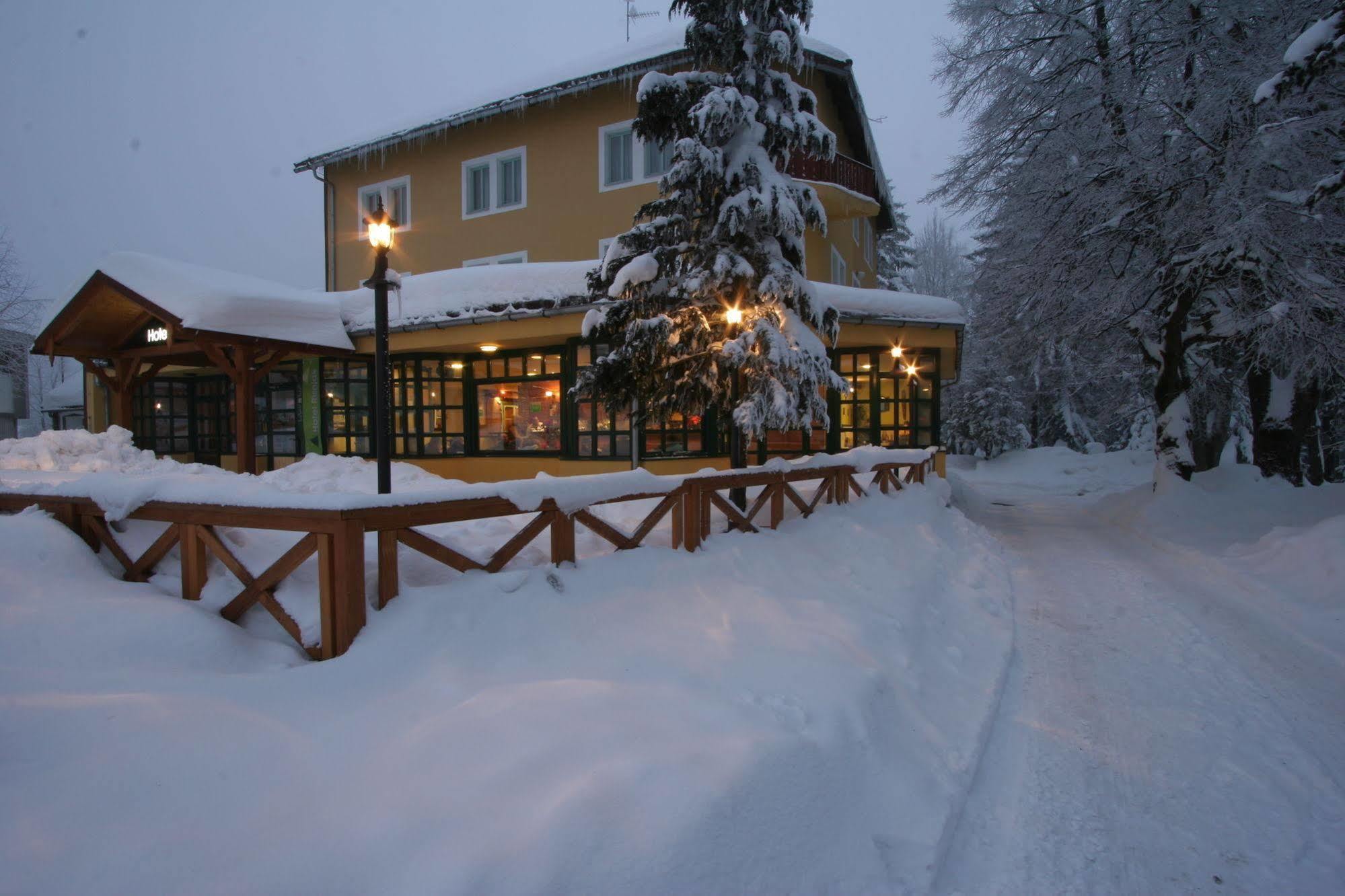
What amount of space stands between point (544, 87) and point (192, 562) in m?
16.1

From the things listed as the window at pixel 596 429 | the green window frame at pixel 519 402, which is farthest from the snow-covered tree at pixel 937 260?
the window at pixel 596 429

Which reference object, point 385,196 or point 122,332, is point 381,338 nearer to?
point 122,332

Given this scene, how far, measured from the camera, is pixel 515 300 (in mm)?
12086

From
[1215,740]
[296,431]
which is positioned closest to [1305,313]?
[1215,740]

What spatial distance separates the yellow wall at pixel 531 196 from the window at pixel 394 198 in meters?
0.16

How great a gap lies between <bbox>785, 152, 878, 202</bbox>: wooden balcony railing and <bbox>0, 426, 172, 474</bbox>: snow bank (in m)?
13.0

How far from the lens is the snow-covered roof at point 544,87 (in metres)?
16.3

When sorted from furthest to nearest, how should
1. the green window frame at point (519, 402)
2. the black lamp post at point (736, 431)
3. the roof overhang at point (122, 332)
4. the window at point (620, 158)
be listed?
the window at point (620, 158)
the green window frame at point (519, 402)
the roof overhang at point (122, 332)
the black lamp post at point (736, 431)

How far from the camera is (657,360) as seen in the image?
816 centimetres

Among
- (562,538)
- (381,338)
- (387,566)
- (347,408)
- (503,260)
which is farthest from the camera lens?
(503,260)

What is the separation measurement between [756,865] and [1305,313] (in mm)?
10261

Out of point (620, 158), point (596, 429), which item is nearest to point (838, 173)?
point (620, 158)

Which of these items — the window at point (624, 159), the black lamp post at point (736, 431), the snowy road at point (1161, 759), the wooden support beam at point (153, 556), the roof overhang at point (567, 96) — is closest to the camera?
the snowy road at point (1161, 759)

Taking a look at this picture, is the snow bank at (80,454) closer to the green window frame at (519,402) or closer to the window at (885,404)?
the green window frame at (519,402)
